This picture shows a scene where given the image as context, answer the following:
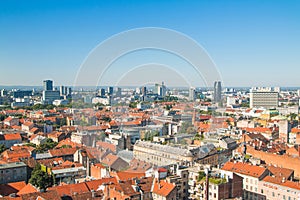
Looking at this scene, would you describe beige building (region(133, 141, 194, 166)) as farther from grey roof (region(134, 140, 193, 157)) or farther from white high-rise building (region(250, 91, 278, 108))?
white high-rise building (region(250, 91, 278, 108))

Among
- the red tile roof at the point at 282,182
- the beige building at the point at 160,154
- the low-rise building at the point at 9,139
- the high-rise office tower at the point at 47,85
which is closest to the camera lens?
the red tile roof at the point at 282,182

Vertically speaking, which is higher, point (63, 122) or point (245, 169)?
point (245, 169)

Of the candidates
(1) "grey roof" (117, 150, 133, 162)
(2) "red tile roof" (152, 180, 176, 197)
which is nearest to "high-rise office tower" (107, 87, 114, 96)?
(1) "grey roof" (117, 150, 133, 162)

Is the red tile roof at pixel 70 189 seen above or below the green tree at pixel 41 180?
above

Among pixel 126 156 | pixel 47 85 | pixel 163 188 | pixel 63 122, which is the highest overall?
pixel 47 85

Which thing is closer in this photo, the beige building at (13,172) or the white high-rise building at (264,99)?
the beige building at (13,172)

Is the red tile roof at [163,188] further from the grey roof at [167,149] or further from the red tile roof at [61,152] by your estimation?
the red tile roof at [61,152]

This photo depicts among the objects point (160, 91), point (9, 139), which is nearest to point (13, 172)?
point (9, 139)

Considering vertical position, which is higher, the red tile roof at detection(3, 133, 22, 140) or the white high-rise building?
the white high-rise building

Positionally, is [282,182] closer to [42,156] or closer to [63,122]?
[42,156]

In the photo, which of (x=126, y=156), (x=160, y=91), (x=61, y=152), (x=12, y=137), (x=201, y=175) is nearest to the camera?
(x=201, y=175)

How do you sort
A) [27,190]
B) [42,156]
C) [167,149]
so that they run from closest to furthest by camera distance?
1. [27,190]
2. [42,156]
3. [167,149]

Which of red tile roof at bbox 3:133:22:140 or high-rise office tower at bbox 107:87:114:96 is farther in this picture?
high-rise office tower at bbox 107:87:114:96

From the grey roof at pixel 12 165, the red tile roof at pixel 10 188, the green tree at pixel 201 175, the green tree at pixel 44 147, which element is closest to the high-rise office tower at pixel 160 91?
the green tree at pixel 44 147
